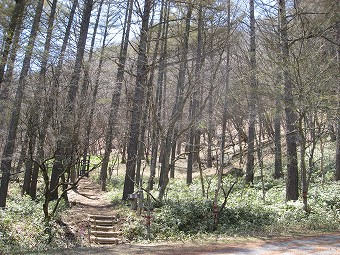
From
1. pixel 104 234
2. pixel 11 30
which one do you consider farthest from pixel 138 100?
pixel 11 30

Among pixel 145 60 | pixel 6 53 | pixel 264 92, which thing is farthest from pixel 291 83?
pixel 6 53

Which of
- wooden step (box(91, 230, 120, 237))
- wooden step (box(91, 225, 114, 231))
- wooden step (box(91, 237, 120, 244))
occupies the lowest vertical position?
wooden step (box(91, 237, 120, 244))

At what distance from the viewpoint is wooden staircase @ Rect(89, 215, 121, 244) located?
Result: 30.4 feet

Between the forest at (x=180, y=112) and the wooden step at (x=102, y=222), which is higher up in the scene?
the forest at (x=180, y=112)

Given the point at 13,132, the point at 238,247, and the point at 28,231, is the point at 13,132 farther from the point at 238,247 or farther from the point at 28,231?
the point at 238,247

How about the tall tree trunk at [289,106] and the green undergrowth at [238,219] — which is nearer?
the green undergrowth at [238,219]

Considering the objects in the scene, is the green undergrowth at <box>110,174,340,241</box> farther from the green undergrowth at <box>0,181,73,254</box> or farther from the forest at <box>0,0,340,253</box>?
the green undergrowth at <box>0,181,73,254</box>

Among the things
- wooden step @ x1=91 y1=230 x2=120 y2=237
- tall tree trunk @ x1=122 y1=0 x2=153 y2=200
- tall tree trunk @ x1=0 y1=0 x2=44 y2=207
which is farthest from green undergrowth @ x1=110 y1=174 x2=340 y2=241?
tall tree trunk @ x1=0 y1=0 x2=44 y2=207

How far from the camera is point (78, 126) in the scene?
965cm

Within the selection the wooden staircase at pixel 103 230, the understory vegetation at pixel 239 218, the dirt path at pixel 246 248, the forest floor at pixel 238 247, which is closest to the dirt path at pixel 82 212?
the wooden staircase at pixel 103 230

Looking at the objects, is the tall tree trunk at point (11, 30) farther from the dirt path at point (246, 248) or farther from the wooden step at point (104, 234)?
the wooden step at point (104, 234)

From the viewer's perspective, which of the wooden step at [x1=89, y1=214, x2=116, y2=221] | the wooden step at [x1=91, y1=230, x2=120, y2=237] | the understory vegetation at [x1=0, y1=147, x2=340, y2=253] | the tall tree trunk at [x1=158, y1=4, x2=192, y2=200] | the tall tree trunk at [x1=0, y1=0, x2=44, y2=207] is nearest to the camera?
the understory vegetation at [x1=0, y1=147, x2=340, y2=253]

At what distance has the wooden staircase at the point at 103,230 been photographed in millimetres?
9266

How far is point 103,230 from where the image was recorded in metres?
10.0
